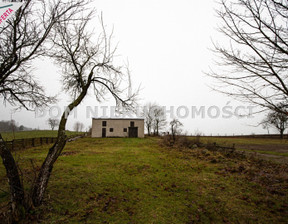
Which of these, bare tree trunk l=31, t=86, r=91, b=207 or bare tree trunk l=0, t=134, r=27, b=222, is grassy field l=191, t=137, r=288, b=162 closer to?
bare tree trunk l=31, t=86, r=91, b=207

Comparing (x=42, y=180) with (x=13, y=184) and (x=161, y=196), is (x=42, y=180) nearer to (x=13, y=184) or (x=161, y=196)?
(x=13, y=184)

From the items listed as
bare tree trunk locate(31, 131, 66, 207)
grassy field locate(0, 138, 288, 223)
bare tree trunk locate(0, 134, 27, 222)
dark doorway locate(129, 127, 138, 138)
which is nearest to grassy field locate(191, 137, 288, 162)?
grassy field locate(0, 138, 288, 223)

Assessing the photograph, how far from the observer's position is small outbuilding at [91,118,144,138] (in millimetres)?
33031

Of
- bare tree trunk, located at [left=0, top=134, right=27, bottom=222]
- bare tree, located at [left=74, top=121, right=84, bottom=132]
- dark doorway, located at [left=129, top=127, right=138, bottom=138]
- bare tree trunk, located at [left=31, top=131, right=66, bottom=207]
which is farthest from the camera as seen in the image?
bare tree, located at [left=74, top=121, right=84, bottom=132]

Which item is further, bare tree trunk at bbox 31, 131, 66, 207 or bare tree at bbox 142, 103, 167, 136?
bare tree at bbox 142, 103, 167, 136

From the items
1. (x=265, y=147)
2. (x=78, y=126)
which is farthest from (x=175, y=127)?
(x=78, y=126)

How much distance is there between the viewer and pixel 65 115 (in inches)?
175

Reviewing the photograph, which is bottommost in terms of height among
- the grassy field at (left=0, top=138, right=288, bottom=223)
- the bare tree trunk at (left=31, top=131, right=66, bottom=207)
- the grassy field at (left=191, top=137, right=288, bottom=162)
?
the grassy field at (left=191, top=137, right=288, bottom=162)

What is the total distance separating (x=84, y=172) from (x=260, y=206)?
24.1 feet

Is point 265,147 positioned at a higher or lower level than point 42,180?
lower

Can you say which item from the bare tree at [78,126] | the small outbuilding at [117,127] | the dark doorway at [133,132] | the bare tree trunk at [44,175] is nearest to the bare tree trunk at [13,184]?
the bare tree trunk at [44,175]

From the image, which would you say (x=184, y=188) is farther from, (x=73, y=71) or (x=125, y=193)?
(x=73, y=71)

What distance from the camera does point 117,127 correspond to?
33.8 m

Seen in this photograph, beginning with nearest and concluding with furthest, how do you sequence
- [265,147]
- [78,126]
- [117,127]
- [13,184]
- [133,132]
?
[13,184] < [265,147] < [117,127] < [133,132] < [78,126]
